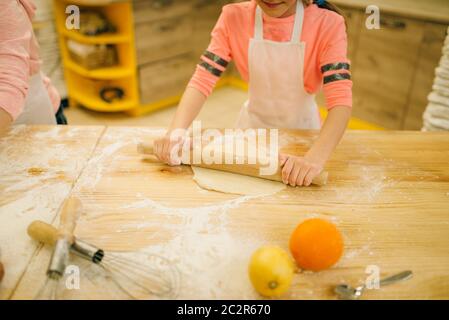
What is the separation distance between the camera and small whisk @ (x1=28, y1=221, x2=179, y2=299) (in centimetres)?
59

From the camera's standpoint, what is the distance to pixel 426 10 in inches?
86.7

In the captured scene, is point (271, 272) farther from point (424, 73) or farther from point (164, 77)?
point (164, 77)

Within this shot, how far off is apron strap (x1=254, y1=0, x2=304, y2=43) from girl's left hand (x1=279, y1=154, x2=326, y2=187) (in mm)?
432

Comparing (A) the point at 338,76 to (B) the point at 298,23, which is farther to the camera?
(B) the point at 298,23

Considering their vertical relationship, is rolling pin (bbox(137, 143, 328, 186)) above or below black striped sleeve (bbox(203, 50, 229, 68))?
below

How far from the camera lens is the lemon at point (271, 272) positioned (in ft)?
1.83

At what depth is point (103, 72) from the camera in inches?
108

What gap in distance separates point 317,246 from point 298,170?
0.27 m

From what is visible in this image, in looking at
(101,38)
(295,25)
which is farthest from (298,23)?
(101,38)

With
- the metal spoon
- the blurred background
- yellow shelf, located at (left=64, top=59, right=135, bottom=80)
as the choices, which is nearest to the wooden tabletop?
the blurred background

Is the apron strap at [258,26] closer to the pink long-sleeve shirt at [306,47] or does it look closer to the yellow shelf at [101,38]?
the pink long-sleeve shirt at [306,47]

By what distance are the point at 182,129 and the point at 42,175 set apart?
353 mm

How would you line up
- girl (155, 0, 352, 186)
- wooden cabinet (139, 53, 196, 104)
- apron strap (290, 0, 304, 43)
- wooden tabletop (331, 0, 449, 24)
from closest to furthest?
girl (155, 0, 352, 186) → apron strap (290, 0, 304, 43) → wooden tabletop (331, 0, 449, 24) → wooden cabinet (139, 53, 196, 104)

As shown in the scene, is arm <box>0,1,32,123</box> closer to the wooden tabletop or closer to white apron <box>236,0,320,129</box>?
white apron <box>236,0,320,129</box>
